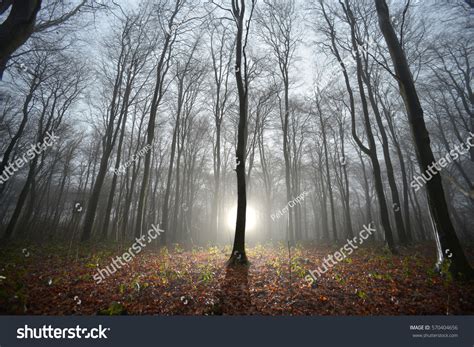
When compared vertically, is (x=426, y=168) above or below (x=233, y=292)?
above

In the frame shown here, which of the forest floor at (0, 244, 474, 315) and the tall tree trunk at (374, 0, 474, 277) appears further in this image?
the tall tree trunk at (374, 0, 474, 277)

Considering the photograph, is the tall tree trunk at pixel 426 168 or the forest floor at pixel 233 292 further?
the tall tree trunk at pixel 426 168

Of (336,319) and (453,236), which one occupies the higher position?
(453,236)

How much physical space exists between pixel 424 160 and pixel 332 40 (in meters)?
8.98

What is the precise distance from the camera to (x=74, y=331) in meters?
3.36

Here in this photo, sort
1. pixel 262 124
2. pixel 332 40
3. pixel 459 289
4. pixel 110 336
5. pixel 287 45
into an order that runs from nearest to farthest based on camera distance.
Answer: pixel 110 336 < pixel 459 289 < pixel 332 40 < pixel 287 45 < pixel 262 124

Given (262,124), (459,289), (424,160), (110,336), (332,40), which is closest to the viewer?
(110,336)

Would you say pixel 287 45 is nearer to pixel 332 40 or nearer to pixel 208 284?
pixel 332 40

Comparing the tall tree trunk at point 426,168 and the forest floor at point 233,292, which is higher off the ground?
the tall tree trunk at point 426,168

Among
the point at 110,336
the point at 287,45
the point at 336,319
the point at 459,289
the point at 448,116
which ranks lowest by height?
the point at 110,336

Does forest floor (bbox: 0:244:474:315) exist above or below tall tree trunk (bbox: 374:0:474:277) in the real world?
below

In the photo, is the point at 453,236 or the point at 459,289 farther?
the point at 453,236

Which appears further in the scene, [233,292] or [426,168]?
[426,168]

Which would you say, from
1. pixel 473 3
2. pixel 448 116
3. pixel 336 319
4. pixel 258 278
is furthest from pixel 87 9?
pixel 448 116
